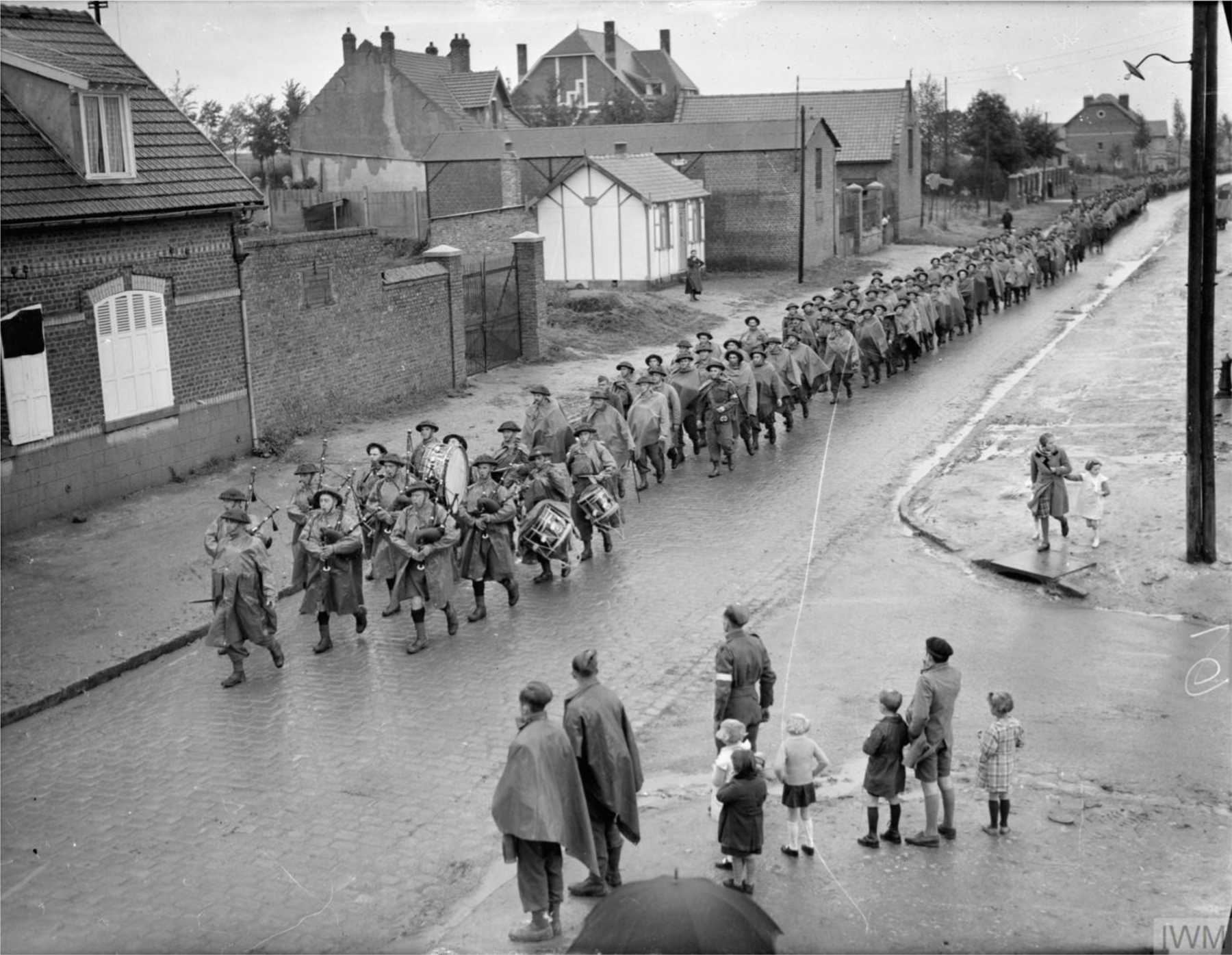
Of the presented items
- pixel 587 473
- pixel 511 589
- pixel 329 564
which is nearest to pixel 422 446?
pixel 587 473

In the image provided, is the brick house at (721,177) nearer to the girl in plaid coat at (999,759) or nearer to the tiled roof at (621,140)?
the tiled roof at (621,140)

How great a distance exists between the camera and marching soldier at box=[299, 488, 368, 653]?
42.5 ft

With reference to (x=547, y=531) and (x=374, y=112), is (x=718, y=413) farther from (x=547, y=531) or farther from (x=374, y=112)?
(x=374, y=112)

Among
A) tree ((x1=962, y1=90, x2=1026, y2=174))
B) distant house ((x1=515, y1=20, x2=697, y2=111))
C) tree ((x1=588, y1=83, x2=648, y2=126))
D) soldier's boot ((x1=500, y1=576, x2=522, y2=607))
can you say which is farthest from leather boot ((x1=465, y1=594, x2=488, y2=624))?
distant house ((x1=515, y1=20, x2=697, y2=111))

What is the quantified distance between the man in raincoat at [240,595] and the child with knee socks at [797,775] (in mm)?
5097

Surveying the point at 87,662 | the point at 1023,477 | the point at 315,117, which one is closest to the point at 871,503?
the point at 1023,477

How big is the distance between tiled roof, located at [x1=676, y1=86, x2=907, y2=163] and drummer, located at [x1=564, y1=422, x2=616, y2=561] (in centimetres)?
4325

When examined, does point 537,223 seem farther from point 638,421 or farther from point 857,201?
point 638,421

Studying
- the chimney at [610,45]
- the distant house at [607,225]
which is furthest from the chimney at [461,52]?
the chimney at [610,45]

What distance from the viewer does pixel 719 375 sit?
1945 cm

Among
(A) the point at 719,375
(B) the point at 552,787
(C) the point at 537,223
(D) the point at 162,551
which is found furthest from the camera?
(C) the point at 537,223

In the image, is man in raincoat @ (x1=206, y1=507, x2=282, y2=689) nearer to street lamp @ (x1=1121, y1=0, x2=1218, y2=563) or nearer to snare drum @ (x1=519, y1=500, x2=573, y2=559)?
snare drum @ (x1=519, y1=500, x2=573, y2=559)

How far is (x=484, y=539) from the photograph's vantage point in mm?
13750

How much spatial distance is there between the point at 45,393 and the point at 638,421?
687 centimetres
